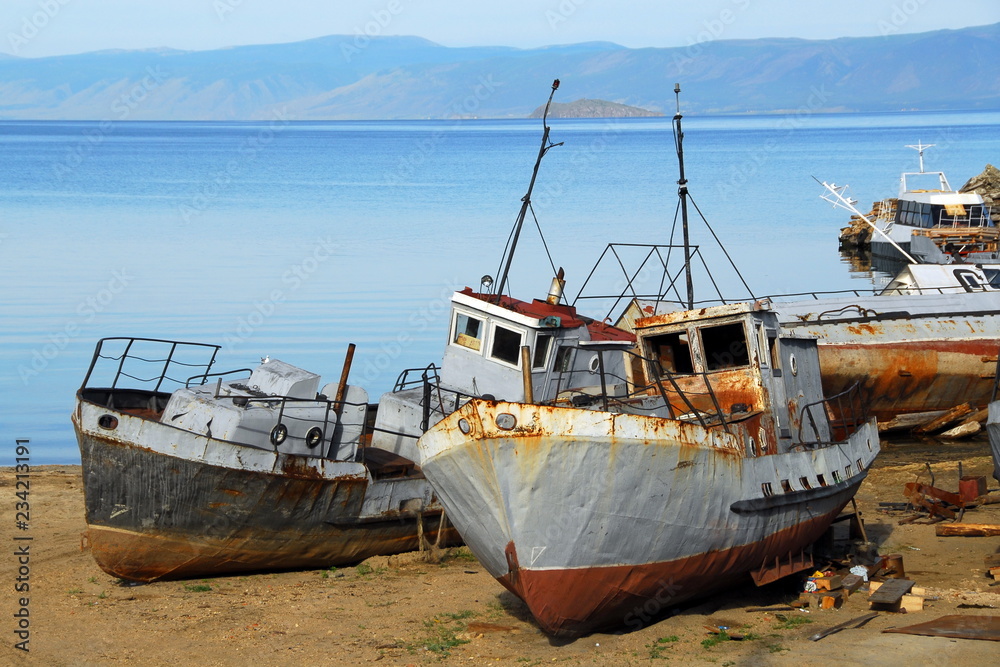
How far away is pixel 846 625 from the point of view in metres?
12.5

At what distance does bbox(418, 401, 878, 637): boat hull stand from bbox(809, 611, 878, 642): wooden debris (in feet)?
4.75

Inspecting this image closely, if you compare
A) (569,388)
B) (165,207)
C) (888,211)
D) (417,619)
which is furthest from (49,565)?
(165,207)

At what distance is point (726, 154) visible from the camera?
5738 inches

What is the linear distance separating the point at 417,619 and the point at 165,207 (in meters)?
69.5

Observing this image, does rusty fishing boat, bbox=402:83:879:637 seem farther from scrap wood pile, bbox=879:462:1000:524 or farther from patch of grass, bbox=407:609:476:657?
scrap wood pile, bbox=879:462:1000:524

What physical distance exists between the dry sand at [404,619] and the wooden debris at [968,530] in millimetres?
113

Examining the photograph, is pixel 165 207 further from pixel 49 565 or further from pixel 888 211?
pixel 49 565

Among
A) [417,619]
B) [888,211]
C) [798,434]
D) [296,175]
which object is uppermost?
[296,175]

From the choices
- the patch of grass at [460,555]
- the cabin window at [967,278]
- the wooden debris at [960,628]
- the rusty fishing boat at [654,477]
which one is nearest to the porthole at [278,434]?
the patch of grass at [460,555]

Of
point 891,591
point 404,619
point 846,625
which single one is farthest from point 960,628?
point 404,619

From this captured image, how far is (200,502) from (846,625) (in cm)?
822

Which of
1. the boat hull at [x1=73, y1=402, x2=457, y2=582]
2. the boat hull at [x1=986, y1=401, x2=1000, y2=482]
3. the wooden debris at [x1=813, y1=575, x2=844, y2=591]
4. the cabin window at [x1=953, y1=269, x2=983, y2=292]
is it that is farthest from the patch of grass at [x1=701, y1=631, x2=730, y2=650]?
the cabin window at [x1=953, y1=269, x2=983, y2=292]

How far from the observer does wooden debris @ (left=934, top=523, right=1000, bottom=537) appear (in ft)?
52.2

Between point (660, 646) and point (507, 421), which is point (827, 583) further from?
point (507, 421)
